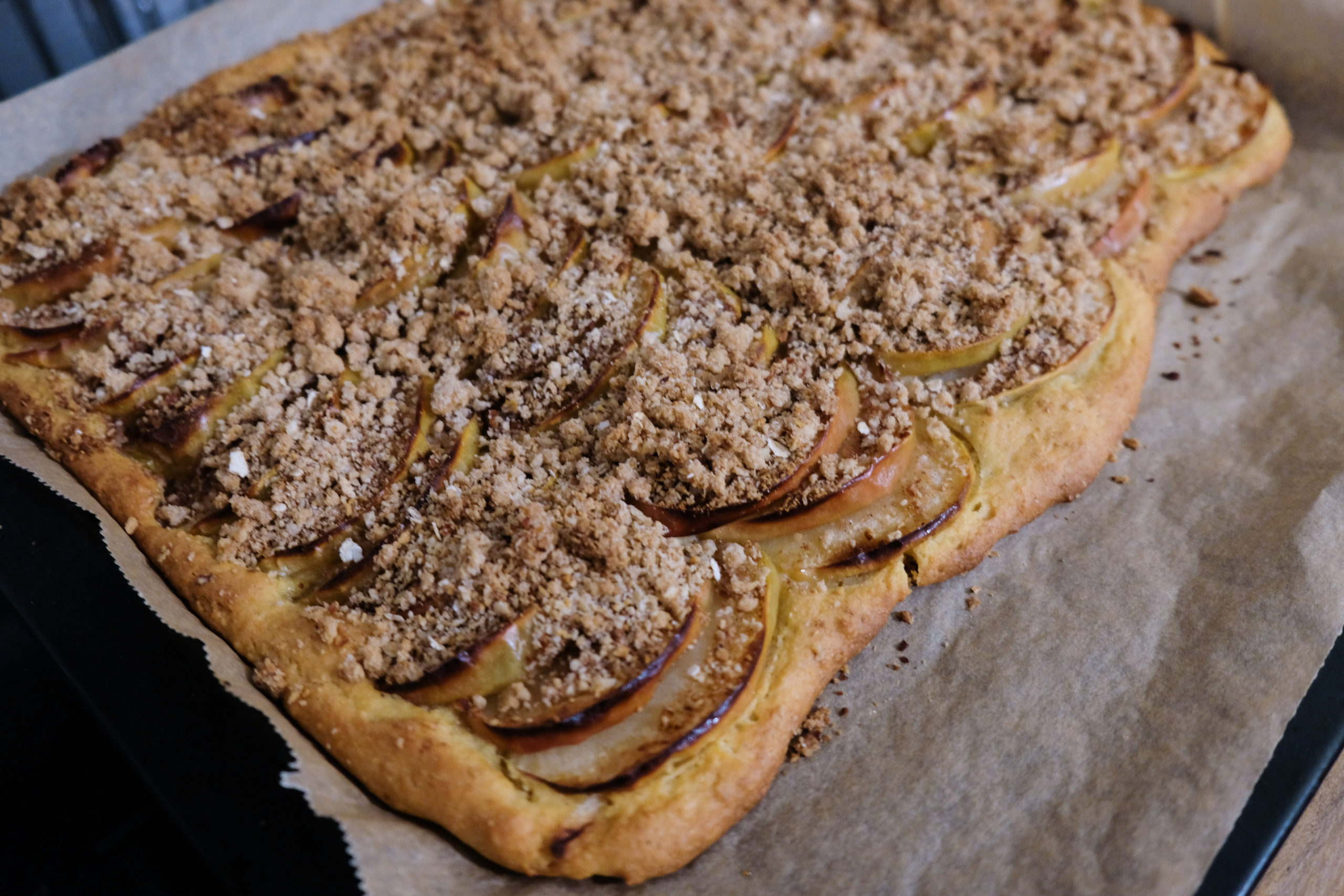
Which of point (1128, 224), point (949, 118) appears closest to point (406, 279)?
point (949, 118)

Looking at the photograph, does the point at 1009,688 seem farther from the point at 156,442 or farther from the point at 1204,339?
the point at 156,442

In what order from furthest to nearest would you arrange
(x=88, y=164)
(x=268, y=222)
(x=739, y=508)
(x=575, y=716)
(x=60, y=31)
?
(x=60, y=31) → (x=88, y=164) → (x=268, y=222) → (x=739, y=508) → (x=575, y=716)

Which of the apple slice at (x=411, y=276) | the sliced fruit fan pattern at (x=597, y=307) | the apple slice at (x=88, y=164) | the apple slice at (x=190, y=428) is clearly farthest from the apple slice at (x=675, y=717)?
the apple slice at (x=88, y=164)

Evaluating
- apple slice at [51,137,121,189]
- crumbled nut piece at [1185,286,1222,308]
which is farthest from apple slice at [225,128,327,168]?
crumbled nut piece at [1185,286,1222,308]

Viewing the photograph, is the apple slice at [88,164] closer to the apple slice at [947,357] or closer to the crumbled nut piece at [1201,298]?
the apple slice at [947,357]

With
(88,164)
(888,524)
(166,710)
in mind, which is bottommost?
(888,524)

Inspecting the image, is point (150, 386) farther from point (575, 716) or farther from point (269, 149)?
point (575, 716)

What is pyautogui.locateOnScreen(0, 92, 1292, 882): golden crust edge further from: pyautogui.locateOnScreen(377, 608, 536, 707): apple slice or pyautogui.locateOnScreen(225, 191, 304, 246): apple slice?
pyautogui.locateOnScreen(225, 191, 304, 246): apple slice
